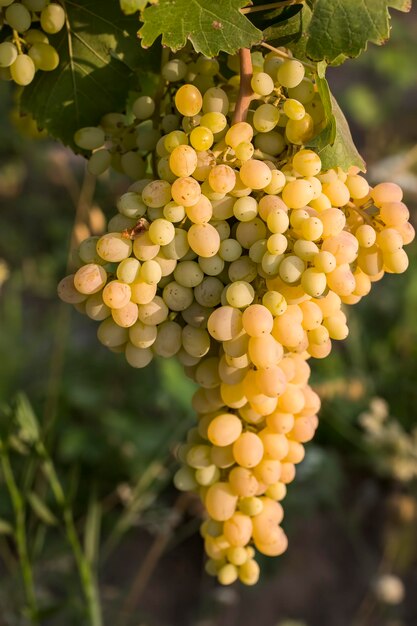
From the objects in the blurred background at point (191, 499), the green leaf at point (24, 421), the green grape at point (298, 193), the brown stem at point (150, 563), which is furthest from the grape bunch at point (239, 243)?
the brown stem at point (150, 563)

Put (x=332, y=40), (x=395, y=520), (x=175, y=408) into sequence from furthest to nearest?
(x=395, y=520)
(x=175, y=408)
(x=332, y=40)

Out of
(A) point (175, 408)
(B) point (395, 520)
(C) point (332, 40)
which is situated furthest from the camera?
(B) point (395, 520)

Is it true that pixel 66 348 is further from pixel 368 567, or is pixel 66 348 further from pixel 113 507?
pixel 368 567

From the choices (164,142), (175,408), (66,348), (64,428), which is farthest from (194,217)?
(66,348)

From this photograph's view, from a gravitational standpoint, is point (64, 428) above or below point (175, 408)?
below

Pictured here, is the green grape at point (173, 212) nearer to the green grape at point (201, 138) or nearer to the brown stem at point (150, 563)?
the green grape at point (201, 138)

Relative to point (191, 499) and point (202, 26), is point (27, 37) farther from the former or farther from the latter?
point (191, 499)

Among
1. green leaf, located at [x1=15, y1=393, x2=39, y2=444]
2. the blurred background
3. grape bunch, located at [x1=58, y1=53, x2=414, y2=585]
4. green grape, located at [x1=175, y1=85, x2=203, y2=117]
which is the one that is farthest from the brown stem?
green grape, located at [x1=175, y1=85, x2=203, y2=117]

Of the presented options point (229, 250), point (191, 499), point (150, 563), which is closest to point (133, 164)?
point (229, 250)
